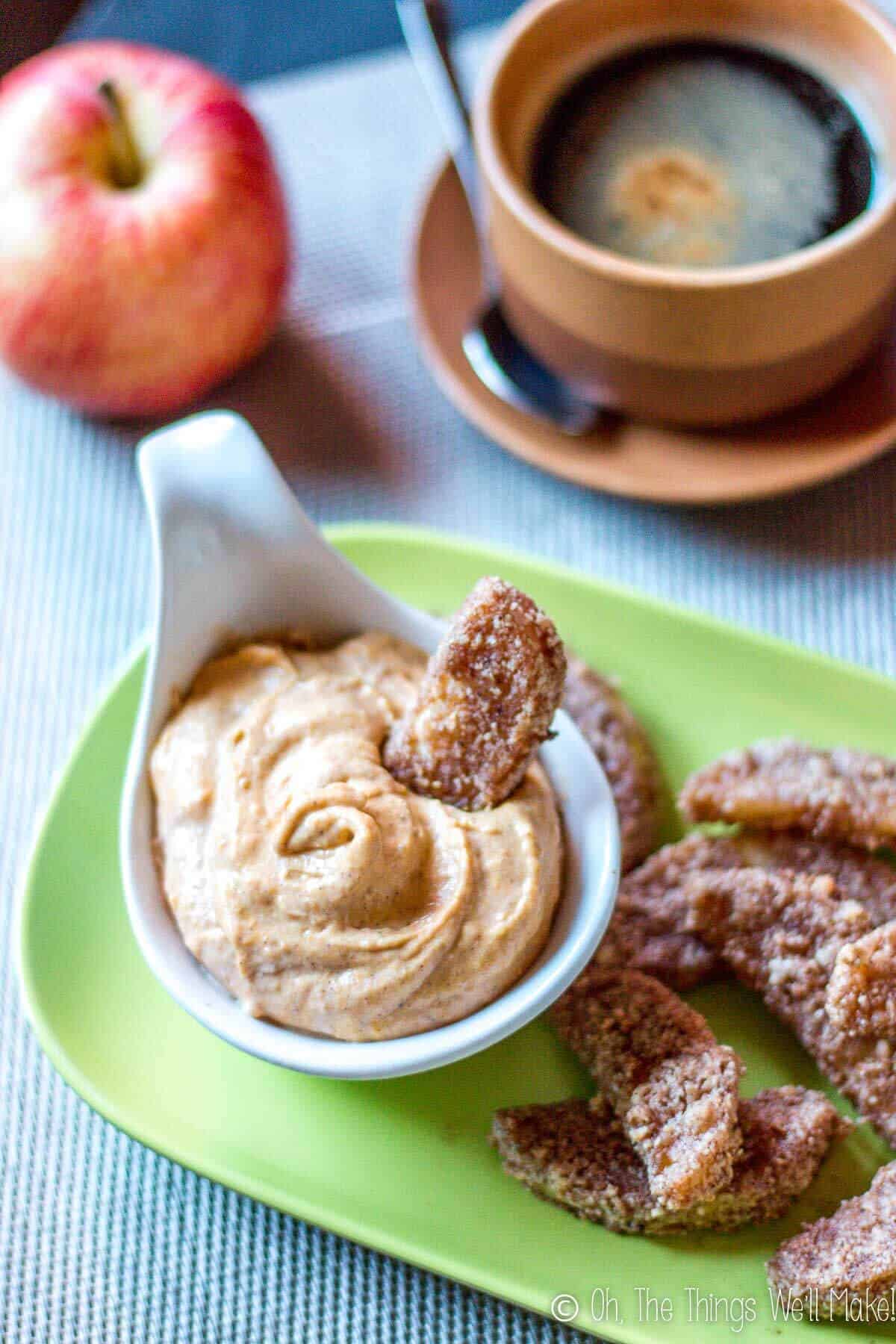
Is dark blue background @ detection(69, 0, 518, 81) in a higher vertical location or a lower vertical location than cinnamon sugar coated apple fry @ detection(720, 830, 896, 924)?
higher

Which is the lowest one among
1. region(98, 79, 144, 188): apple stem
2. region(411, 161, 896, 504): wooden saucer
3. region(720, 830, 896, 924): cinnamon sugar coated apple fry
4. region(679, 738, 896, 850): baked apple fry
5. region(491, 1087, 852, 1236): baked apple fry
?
region(491, 1087, 852, 1236): baked apple fry

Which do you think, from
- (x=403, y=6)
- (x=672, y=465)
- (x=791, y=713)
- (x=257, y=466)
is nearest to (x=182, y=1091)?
(x=257, y=466)

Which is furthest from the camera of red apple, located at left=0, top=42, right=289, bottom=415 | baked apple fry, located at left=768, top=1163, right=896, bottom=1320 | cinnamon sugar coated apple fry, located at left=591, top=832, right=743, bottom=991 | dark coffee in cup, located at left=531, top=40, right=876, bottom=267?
red apple, located at left=0, top=42, right=289, bottom=415

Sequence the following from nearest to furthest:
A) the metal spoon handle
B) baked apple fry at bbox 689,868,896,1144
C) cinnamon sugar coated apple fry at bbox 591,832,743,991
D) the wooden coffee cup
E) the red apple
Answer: baked apple fry at bbox 689,868,896,1144 → cinnamon sugar coated apple fry at bbox 591,832,743,991 → the wooden coffee cup → the red apple → the metal spoon handle

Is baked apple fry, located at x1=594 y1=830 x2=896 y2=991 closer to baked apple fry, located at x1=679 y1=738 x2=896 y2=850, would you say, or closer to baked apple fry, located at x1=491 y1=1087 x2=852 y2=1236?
baked apple fry, located at x1=679 y1=738 x2=896 y2=850

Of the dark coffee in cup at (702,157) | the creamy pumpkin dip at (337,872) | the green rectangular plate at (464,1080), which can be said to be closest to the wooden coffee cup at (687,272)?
the dark coffee in cup at (702,157)

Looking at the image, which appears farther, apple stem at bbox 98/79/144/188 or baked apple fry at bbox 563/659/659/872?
apple stem at bbox 98/79/144/188

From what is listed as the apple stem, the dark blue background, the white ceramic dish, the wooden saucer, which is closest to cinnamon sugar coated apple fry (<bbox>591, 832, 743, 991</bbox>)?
the white ceramic dish
